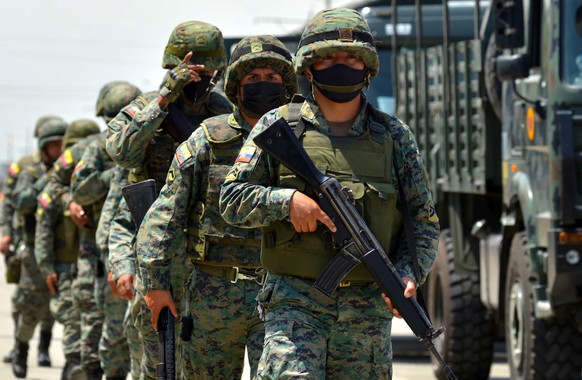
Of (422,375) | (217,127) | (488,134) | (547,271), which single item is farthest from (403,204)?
(422,375)

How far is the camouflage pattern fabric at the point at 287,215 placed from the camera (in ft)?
19.1

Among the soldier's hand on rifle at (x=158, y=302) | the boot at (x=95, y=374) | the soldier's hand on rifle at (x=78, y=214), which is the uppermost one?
the soldier's hand on rifle at (x=78, y=214)

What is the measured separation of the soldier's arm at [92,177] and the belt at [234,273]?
3.16 meters

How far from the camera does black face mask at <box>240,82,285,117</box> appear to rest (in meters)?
6.95

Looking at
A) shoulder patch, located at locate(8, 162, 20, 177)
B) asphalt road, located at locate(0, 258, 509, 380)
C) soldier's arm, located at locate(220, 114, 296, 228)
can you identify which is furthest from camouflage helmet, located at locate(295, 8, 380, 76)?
shoulder patch, located at locate(8, 162, 20, 177)

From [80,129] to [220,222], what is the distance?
18.4 feet

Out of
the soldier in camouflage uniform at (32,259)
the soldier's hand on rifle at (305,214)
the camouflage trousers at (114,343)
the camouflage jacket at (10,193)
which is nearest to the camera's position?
the soldier's hand on rifle at (305,214)

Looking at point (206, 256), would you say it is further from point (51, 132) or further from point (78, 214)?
point (51, 132)

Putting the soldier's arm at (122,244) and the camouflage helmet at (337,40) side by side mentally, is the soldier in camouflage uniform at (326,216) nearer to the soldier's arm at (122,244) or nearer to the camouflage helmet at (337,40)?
the camouflage helmet at (337,40)

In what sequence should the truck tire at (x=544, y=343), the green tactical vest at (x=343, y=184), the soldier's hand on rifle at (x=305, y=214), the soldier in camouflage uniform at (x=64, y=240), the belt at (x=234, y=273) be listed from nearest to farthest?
the soldier's hand on rifle at (x=305, y=214) < the green tactical vest at (x=343, y=184) < the belt at (x=234, y=273) < the truck tire at (x=544, y=343) < the soldier in camouflage uniform at (x=64, y=240)

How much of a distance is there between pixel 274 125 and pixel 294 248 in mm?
456

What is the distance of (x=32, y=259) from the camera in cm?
1415

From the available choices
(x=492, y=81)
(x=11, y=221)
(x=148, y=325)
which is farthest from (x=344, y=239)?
(x=11, y=221)

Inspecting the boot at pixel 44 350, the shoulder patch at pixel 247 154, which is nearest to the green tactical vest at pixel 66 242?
the boot at pixel 44 350
